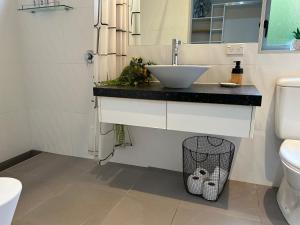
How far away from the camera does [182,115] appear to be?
1.29 m

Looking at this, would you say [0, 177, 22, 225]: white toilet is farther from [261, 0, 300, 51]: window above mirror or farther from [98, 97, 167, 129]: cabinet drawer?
[261, 0, 300, 51]: window above mirror

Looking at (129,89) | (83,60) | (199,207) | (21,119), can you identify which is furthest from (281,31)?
(21,119)

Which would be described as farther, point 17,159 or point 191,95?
point 17,159

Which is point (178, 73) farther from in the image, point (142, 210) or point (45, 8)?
point (45, 8)

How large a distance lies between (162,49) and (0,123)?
4.90 feet

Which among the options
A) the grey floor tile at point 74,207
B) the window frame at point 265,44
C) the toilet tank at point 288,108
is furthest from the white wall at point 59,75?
the toilet tank at point 288,108

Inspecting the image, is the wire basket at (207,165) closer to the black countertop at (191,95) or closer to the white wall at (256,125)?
the white wall at (256,125)

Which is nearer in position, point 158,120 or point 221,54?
point 158,120

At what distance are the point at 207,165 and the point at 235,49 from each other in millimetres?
855

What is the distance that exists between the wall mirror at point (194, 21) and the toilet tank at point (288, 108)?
376mm

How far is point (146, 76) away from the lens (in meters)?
1.62

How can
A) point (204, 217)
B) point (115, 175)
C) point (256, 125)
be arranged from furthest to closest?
point (115, 175), point (256, 125), point (204, 217)

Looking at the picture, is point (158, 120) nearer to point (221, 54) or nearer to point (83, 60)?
point (221, 54)

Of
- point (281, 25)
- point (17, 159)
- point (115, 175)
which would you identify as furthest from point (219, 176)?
point (17, 159)
